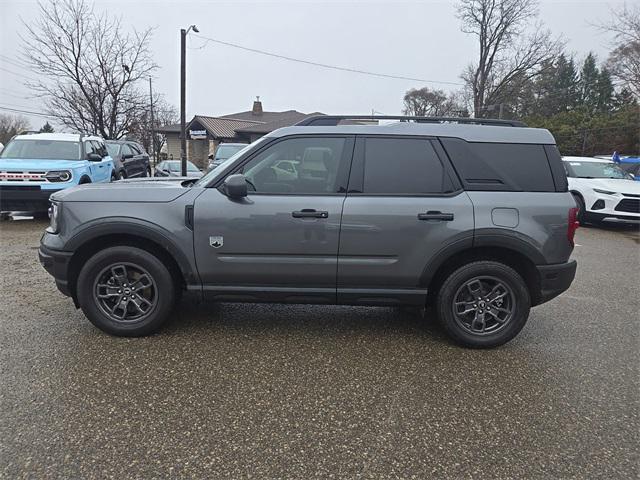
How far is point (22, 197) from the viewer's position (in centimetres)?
844

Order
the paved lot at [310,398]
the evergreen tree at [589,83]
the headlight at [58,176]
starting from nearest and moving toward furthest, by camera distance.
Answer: the paved lot at [310,398], the headlight at [58,176], the evergreen tree at [589,83]

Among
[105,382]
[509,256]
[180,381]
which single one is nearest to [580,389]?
[509,256]

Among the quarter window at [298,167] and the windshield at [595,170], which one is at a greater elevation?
the windshield at [595,170]

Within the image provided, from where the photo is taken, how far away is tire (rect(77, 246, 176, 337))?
137 inches

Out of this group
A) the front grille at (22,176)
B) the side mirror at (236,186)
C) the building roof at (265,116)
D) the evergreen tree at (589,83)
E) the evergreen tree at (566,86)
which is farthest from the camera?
the evergreen tree at (589,83)

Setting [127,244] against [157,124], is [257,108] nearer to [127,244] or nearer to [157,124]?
[157,124]

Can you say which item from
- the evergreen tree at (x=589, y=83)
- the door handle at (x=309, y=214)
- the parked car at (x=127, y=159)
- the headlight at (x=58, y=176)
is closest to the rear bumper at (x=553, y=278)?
the door handle at (x=309, y=214)

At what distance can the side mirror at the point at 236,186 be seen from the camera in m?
3.30

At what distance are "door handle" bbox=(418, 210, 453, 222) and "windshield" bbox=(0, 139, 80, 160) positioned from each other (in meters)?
9.14

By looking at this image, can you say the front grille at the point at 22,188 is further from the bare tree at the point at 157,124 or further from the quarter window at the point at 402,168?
the bare tree at the point at 157,124

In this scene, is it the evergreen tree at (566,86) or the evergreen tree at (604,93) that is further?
the evergreen tree at (566,86)

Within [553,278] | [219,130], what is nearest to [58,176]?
[553,278]

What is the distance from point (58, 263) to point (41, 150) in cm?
761

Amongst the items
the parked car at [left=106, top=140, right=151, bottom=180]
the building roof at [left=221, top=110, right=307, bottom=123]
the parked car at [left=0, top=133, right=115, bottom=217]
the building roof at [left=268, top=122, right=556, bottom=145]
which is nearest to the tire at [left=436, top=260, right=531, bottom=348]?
the building roof at [left=268, top=122, right=556, bottom=145]
